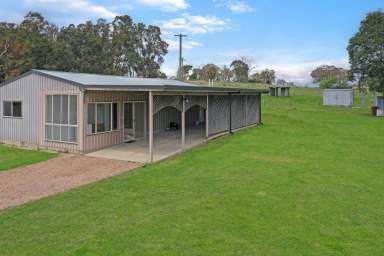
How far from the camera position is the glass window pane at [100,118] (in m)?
14.4

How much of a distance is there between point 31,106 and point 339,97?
117ft

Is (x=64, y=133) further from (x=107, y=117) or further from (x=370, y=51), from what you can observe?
(x=370, y=51)

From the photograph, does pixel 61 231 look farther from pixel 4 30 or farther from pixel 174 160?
pixel 4 30

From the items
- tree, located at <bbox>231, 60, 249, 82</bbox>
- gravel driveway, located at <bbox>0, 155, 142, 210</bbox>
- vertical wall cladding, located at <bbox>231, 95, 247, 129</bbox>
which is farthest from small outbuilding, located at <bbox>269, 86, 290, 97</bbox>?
gravel driveway, located at <bbox>0, 155, 142, 210</bbox>

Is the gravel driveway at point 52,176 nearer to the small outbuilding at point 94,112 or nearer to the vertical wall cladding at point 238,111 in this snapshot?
the small outbuilding at point 94,112

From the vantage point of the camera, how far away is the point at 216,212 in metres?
7.22

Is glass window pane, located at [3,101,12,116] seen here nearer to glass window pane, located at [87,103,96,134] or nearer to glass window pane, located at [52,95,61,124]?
glass window pane, located at [52,95,61,124]

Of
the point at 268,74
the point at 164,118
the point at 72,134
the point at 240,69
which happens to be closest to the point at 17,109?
the point at 72,134

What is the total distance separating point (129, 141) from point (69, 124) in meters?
3.05

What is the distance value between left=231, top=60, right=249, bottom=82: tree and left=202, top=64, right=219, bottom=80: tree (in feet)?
17.5

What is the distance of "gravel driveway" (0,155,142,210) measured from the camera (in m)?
8.75

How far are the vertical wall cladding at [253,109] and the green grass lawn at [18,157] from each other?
12.3 metres

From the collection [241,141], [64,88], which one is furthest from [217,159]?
[64,88]

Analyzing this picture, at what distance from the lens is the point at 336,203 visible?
25.6 ft
